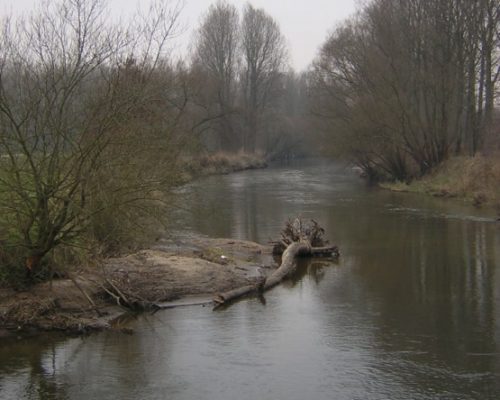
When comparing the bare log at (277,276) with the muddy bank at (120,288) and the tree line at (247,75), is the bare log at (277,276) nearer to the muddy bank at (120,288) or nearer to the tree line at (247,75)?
the muddy bank at (120,288)

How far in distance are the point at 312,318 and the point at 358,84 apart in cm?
3236

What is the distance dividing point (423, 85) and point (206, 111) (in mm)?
20049

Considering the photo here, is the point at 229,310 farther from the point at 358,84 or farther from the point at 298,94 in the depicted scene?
the point at 298,94

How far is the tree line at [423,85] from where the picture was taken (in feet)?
122

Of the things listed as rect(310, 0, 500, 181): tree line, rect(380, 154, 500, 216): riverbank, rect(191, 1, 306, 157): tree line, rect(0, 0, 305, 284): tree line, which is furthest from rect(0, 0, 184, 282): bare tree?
rect(191, 1, 306, 157): tree line

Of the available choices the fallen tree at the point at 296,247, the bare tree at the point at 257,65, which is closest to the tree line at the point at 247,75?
the bare tree at the point at 257,65

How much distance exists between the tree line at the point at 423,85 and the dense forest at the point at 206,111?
3.3 inches

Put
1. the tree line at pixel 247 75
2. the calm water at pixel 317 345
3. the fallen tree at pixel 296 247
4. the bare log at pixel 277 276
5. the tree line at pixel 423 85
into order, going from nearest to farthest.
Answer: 1. the calm water at pixel 317 345
2. the bare log at pixel 277 276
3. the fallen tree at pixel 296 247
4. the tree line at pixel 423 85
5. the tree line at pixel 247 75

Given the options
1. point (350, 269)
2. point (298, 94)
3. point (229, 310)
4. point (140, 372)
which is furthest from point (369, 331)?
point (298, 94)

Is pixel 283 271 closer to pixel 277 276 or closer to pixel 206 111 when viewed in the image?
pixel 277 276

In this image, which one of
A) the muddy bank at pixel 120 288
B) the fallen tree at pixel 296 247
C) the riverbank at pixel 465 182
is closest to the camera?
the muddy bank at pixel 120 288

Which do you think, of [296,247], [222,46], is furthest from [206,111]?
[296,247]

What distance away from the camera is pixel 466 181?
31844 millimetres

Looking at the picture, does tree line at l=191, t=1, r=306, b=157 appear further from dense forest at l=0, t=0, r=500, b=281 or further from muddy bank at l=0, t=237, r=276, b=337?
muddy bank at l=0, t=237, r=276, b=337
